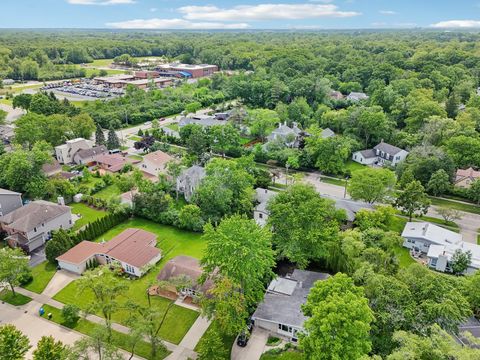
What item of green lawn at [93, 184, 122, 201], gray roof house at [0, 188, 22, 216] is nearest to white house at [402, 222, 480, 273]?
green lawn at [93, 184, 122, 201]

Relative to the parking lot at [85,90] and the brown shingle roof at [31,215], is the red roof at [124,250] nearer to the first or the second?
the brown shingle roof at [31,215]

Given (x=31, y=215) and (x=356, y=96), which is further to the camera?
(x=356, y=96)

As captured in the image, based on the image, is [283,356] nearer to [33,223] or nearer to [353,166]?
[33,223]

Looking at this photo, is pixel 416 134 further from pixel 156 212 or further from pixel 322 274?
pixel 156 212

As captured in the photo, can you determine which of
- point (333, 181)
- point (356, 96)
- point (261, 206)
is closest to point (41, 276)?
point (261, 206)

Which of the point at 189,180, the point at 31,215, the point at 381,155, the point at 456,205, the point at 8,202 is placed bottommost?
the point at 456,205

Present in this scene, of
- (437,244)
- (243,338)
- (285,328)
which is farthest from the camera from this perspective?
(437,244)

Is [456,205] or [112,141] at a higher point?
[112,141]
